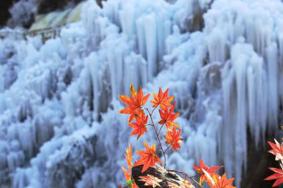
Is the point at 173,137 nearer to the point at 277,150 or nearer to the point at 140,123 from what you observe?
the point at 140,123

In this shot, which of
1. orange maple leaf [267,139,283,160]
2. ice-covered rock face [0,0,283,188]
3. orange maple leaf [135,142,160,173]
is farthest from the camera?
ice-covered rock face [0,0,283,188]

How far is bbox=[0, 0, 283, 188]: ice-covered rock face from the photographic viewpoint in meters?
4.29

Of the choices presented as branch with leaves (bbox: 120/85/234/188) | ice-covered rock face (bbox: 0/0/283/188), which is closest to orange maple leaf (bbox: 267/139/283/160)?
branch with leaves (bbox: 120/85/234/188)

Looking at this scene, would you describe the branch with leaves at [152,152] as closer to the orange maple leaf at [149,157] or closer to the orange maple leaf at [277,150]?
the orange maple leaf at [149,157]

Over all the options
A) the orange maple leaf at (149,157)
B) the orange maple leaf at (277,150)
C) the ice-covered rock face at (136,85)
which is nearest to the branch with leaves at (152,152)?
the orange maple leaf at (149,157)

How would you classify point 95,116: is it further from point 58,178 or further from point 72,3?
point 72,3

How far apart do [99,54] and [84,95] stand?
531mm

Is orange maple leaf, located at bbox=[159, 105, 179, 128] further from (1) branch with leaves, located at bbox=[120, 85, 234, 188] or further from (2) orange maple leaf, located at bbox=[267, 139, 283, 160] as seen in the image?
(2) orange maple leaf, located at bbox=[267, 139, 283, 160]

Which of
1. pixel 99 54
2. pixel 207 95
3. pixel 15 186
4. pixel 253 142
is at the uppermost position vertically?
pixel 99 54

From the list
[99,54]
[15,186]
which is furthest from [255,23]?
[15,186]

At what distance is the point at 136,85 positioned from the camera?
531 cm

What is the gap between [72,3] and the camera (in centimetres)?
1168

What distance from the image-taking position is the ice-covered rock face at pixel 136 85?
4.29m

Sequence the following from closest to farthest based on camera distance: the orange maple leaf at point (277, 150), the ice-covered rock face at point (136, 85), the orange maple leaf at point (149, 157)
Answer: the orange maple leaf at point (277, 150), the orange maple leaf at point (149, 157), the ice-covered rock face at point (136, 85)
